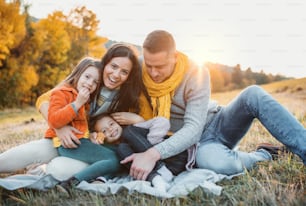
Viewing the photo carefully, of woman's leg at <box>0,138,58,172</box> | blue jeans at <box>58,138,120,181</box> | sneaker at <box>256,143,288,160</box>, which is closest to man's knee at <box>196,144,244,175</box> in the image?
sneaker at <box>256,143,288,160</box>

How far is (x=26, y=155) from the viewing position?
10.8 feet

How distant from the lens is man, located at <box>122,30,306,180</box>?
9.98 feet

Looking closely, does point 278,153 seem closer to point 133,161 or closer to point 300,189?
point 300,189

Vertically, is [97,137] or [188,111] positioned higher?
[188,111]

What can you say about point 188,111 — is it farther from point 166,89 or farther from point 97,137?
point 97,137

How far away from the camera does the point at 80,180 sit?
117 inches

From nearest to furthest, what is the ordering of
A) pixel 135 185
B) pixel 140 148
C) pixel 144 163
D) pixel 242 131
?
1. pixel 135 185
2. pixel 144 163
3. pixel 140 148
4. pixel 242 131

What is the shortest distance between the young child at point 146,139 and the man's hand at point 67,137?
9.3 inches

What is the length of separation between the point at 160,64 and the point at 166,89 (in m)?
0.25

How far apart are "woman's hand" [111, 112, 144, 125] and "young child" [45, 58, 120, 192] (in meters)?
0.25

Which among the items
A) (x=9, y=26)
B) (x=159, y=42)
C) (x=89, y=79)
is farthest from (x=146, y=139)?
(x=9, y=26)

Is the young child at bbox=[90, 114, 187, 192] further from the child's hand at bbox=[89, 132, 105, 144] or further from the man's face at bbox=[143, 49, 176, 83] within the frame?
the man's face at bbox=[143, 49, 176, 83]

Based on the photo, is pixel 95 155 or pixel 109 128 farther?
pixel 109 128

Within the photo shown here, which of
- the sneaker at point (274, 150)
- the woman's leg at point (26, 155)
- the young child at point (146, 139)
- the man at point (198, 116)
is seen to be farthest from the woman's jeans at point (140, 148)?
the sneaker at point (274, 150)
